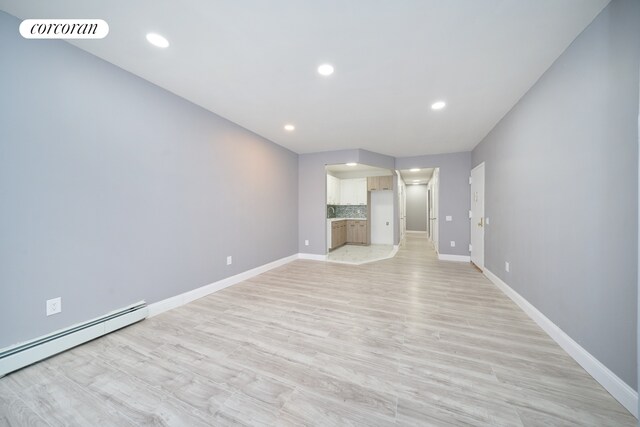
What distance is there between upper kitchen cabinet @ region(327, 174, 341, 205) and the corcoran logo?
212 inches

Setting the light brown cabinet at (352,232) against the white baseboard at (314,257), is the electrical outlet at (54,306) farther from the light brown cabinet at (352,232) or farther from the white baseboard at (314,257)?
the light brown cabinet at (352,232)

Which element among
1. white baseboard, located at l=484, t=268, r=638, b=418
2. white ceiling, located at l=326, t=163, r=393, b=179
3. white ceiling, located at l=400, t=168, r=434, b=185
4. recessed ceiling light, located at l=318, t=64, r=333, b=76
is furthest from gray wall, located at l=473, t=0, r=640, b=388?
white ceiling, located at l=326, t=163, r=393, b=179

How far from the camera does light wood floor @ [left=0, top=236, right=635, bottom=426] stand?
1.23 m

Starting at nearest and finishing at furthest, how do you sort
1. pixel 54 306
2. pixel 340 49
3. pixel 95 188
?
1. pixel 54 306
2. pixel 340 49
3. pixel 95 188

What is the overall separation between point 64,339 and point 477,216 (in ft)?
19.2

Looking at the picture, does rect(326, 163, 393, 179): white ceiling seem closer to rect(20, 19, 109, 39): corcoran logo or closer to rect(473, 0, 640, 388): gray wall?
rect(473, 0, 640, 388): gray wall

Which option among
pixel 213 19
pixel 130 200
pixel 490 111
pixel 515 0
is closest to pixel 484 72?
pixel 515 0

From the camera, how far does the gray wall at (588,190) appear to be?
1304 mm

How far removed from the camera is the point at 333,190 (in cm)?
707

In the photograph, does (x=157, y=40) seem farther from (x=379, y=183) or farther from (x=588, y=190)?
(x=379, y=183)

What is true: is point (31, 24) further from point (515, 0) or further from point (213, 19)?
point (515, 0)

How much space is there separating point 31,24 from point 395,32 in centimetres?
271

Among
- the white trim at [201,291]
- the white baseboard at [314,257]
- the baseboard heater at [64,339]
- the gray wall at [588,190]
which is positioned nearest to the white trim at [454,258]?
the gray wall at [588,190]

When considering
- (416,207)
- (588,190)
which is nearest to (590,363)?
(588,190)
